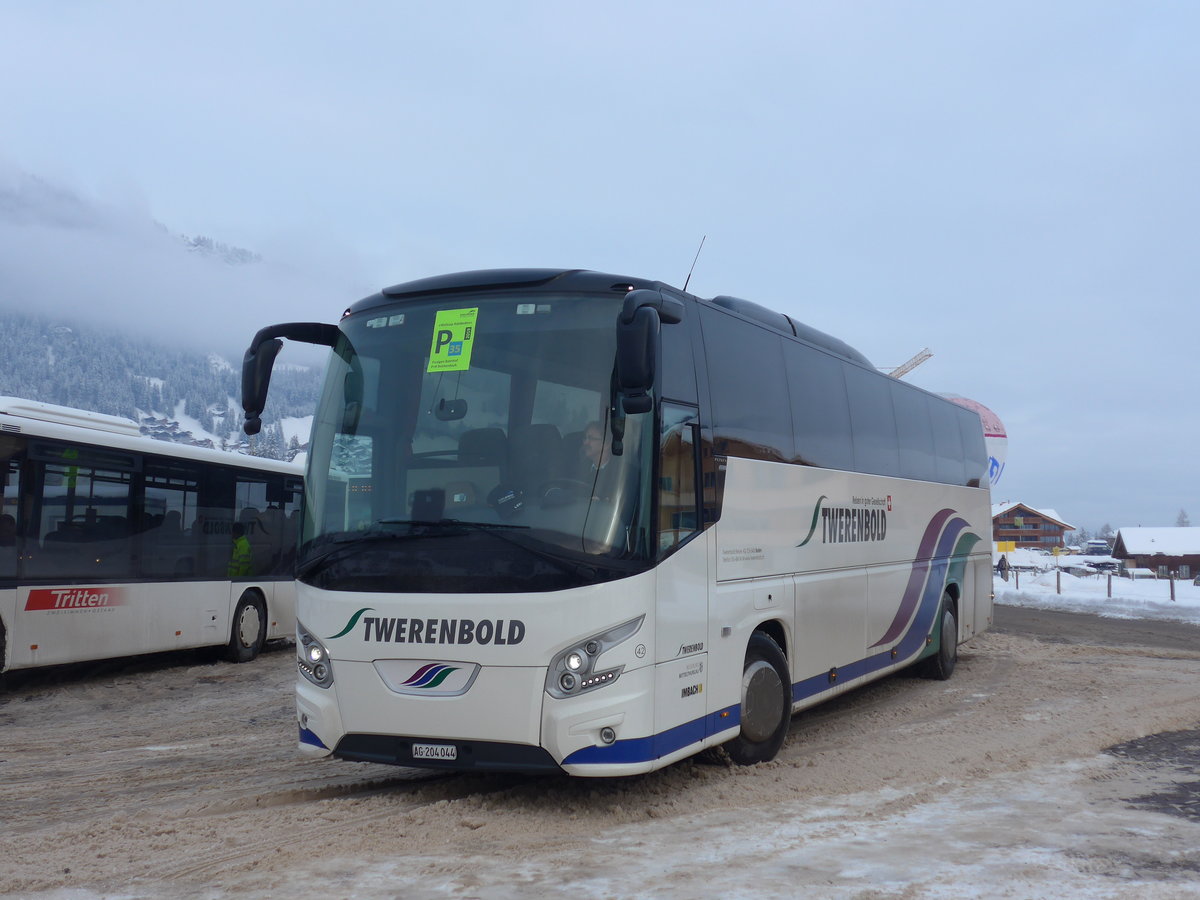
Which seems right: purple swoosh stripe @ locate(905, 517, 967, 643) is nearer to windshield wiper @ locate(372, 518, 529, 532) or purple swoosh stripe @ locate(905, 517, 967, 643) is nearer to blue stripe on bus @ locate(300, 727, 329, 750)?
windshield wiper @ locate(372, 518, 529, 532)

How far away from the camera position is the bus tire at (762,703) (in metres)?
7.77

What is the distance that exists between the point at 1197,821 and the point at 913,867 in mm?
2063

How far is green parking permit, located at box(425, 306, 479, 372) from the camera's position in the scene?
6.81 meters

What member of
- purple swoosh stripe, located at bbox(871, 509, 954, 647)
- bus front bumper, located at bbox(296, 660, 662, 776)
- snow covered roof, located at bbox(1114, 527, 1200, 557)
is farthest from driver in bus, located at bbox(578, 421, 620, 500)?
snow covered roof, located at bbox(1114, 527, 1200, 557)

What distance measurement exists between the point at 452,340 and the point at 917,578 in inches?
282

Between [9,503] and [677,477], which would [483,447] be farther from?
[9,503]

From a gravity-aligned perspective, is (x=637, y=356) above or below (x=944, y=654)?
above

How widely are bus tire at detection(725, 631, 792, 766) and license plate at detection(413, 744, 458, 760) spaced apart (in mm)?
2247

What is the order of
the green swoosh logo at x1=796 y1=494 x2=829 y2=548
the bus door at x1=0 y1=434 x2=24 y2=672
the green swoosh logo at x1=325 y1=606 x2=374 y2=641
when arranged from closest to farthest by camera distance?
the green swoosh logo at x1=325 y1=606 x2=374 y2=641 < the green swoosh logo at x1=796 y1=494 x2=829 y2=548 < the bus door at x1=0 y1=434 x2=24 y2=672

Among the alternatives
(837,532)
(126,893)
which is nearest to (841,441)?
(837,532)

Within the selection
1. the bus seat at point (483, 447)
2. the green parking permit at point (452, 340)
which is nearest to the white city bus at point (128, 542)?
the green parking permit at point (452, 340)

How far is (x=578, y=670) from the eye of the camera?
6203mm

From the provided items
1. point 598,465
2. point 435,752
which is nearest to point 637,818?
point 435,752

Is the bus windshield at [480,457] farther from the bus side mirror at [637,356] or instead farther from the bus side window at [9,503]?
the bus side window at [9,503]
